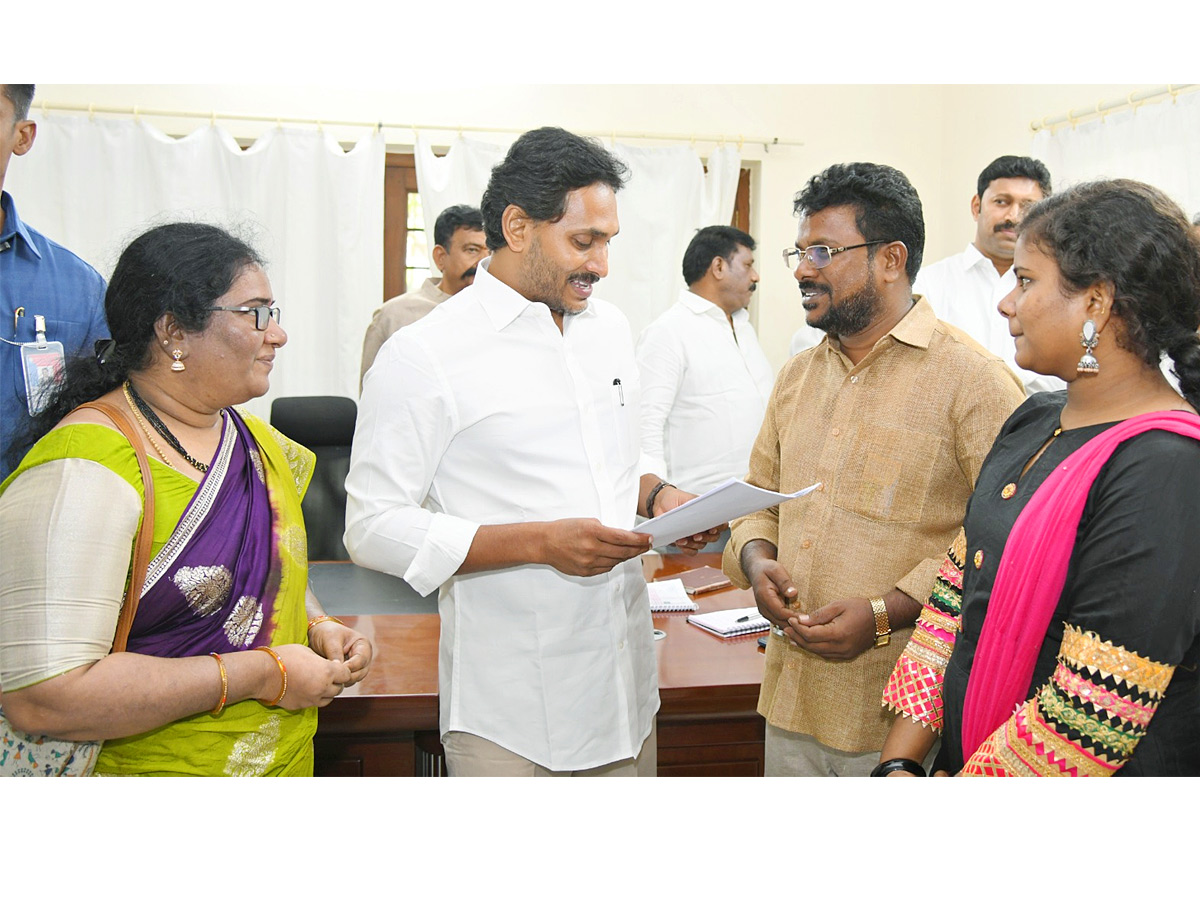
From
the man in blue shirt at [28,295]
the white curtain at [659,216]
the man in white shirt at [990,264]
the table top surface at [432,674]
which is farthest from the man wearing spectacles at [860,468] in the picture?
the white curtain at [659,216]

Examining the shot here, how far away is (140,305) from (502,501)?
623 millimetres

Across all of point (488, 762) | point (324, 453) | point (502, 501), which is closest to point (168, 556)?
point (502, 501)

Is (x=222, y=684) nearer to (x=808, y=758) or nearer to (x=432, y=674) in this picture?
(x=432, y=674)

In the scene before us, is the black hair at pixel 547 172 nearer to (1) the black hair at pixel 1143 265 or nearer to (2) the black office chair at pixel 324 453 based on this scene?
(1) the black hair at pixel 1143 265

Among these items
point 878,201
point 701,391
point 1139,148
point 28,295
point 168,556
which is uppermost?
point 1139,148

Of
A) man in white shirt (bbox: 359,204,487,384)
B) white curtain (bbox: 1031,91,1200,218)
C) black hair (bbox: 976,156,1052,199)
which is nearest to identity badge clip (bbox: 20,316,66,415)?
man in white shirt (bbox: 359,204,487,384)

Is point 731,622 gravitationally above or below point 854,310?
below

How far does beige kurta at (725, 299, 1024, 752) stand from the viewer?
5.16 feet

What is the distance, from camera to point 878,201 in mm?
1688

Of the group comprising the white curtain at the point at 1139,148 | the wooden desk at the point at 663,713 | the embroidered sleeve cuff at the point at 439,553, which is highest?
the white curtain at the point at 1139,148

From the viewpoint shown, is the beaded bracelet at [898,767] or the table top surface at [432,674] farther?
the table top surface at [432,674]

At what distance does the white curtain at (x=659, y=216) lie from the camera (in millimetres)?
4793

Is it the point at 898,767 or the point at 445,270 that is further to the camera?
the point at 445,270

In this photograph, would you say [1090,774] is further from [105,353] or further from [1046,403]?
[105,353]
